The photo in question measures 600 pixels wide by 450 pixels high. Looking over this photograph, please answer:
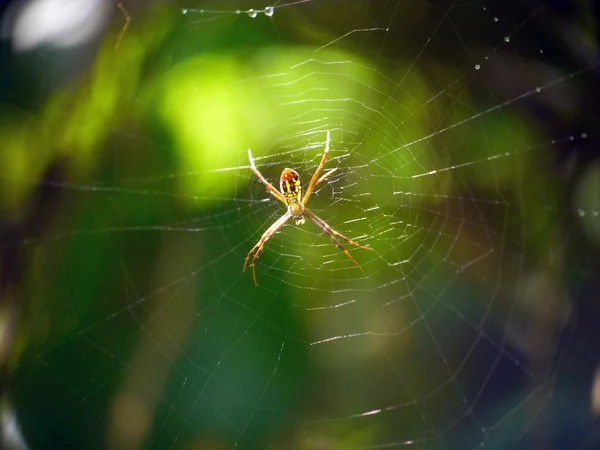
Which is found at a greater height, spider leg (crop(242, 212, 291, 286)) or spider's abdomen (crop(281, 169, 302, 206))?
spider's abdomen (crop(281, 169, 302, 206))

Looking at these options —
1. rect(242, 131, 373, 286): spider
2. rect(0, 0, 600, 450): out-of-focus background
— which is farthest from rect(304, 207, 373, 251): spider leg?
rect(0, 0, 600, 450): out-of-focus background

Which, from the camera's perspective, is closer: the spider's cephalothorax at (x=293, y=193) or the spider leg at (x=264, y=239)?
the spider leg at (x=264, y=239)

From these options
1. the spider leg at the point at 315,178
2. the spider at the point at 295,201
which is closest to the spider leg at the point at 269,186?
the spider at the point at 295,201

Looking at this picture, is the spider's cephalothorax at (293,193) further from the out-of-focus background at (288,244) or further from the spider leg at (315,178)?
the out-of-focus background at (288,244)

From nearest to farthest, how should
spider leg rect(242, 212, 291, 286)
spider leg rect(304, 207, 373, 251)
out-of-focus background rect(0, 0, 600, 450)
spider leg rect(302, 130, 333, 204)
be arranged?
out-of-focus background rect(0, 0, 600, 450)
spider leg rect(242, 212, 291, 286)
spider leg rect(302, 130, 333, 204)
spider leg rect(304, 207, 373, 251)

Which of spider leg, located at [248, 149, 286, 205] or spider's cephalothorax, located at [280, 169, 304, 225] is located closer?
spider leg, located at [248, 149, 286, 205]

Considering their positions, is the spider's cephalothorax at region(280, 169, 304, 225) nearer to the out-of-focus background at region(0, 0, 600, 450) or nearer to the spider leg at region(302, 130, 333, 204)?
the spider leg at region(302, 130, 333, 204)
